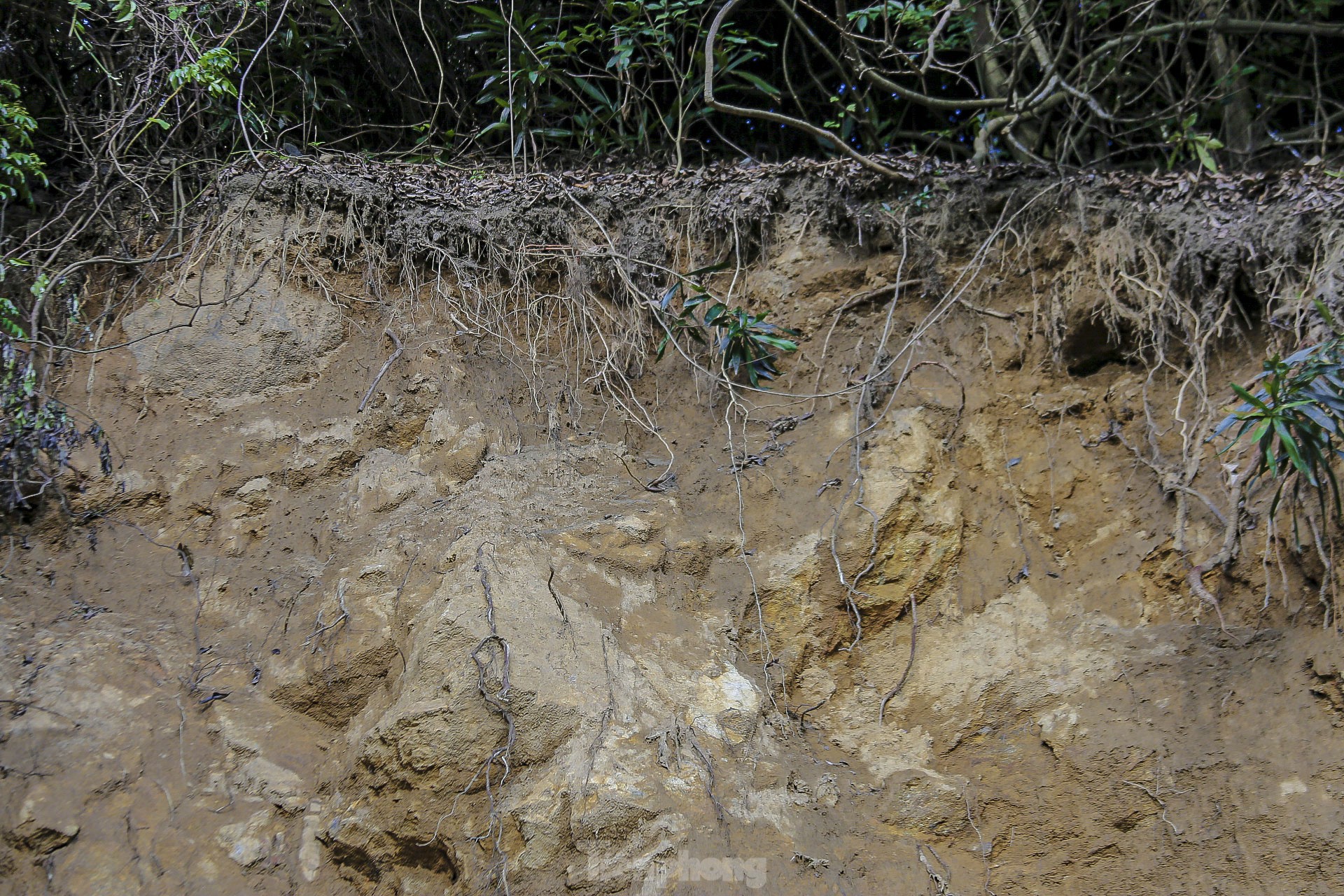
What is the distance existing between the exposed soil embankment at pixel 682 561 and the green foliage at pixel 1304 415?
1.02 feet

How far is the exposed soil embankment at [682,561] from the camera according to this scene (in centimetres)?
287

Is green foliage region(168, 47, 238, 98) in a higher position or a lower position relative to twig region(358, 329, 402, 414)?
higher

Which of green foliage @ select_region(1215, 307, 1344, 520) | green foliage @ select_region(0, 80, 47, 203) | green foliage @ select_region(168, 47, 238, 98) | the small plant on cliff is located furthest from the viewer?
green foliage @ select_region(168, 47, 238, 98)

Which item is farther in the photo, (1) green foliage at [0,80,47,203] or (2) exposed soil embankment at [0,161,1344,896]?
(1) green foliage at [0,80,47,203]

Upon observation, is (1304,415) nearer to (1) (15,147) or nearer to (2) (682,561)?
(2) (682,561)

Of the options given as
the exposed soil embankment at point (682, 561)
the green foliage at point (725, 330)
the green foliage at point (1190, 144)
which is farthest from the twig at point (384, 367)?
the green foliage at point (1190, 144)

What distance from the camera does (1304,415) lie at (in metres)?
2.87

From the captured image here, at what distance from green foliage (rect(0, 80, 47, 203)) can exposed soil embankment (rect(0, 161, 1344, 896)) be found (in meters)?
0.71

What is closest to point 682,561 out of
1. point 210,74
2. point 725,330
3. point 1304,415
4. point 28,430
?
point 725,330

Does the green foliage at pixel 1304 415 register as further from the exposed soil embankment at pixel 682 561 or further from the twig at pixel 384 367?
the twig at pixel 384 367

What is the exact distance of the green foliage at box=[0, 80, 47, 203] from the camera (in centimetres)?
377

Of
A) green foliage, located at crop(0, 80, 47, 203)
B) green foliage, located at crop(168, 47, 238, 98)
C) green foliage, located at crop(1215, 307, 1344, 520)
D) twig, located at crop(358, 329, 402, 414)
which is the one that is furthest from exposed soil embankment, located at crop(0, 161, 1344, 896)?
green foliage, located at crop(0, 80, 47, 203)

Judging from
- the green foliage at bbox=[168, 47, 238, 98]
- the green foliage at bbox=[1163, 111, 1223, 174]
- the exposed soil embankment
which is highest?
the green foliage at bbox=[168, 47, 238, 98]

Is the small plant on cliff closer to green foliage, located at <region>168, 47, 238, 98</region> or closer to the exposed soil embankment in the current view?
the exposed soil embankment
